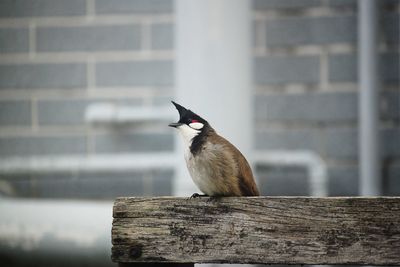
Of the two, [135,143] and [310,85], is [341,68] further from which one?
[135,143]

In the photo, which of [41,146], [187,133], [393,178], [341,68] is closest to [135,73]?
[41,146]

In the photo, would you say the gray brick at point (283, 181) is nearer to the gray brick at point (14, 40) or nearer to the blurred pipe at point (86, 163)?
the blurred pipe at point (86, 163)

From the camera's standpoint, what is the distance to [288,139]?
269cm

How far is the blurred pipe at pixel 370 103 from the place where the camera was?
2.54m

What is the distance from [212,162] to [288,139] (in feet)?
4.71

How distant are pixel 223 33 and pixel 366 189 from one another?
70 cm

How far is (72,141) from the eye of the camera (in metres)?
2.80

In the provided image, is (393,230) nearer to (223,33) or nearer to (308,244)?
(308,244)

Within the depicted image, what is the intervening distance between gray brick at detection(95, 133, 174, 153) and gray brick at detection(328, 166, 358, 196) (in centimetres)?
53

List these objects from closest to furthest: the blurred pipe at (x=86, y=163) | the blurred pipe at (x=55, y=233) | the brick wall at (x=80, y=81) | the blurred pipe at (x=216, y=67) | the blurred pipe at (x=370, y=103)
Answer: the blurred pipe at (x=216, y=67)
the blurred pipe at (x=55, y=233)
the blurred pipe at (x=370, y=103)
the blurred pipe at (x=86, y=163)
the brick wall at (x=80, y=81)

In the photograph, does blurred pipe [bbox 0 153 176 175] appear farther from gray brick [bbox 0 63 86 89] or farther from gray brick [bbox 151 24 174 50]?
gray brick [bbox 151 24 174 50]

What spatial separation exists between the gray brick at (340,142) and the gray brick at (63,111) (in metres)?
0.72

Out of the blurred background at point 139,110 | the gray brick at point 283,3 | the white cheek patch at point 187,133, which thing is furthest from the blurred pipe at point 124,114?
the white cheek patch at point 187,133

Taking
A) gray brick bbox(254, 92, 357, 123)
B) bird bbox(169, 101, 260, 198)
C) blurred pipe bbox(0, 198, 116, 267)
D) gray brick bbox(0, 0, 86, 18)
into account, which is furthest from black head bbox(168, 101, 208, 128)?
gray brick bbox(0, 0, 86, 18)
